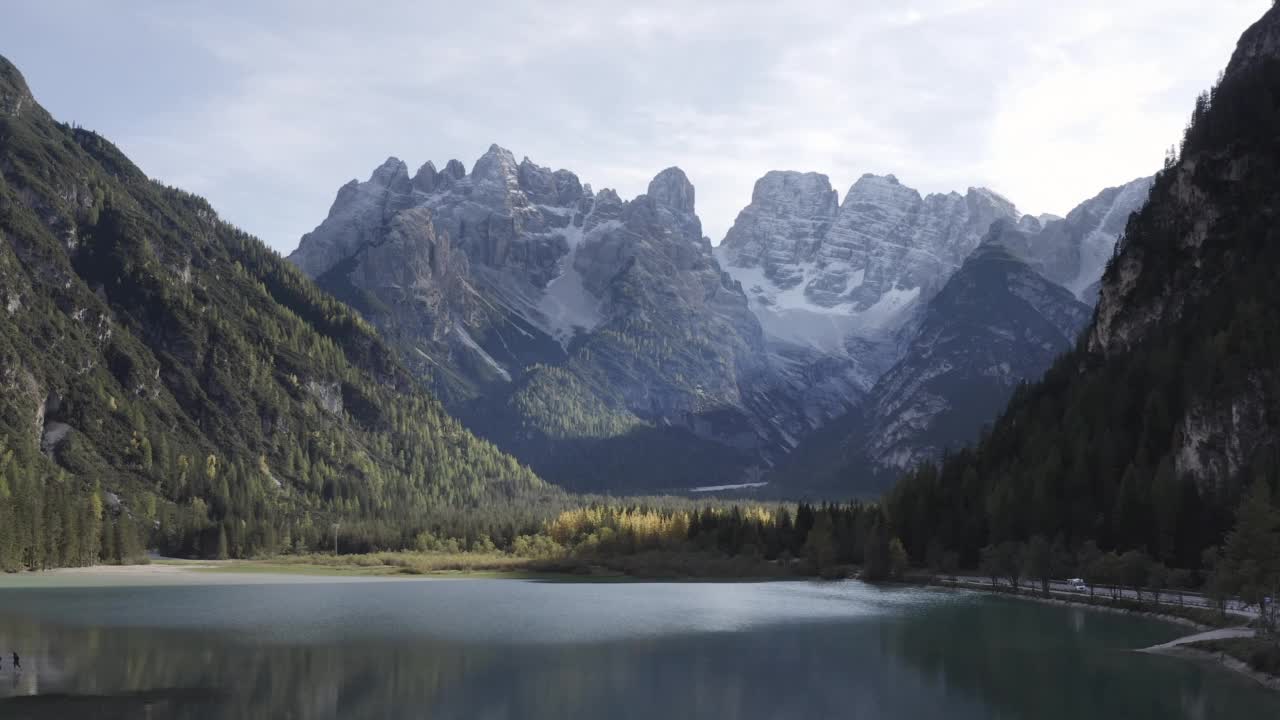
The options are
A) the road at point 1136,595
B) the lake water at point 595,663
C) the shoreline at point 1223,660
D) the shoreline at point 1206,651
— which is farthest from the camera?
the road at point 1136,595

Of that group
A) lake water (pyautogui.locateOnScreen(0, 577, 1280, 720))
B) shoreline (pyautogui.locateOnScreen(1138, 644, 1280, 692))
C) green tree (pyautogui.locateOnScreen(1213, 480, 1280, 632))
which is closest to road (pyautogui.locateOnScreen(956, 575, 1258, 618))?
lake water (pyautogui.locateOnScreen(0, 577, 1280, 720))

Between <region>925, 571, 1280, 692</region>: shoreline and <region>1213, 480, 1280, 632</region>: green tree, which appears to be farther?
<region>1213, 480, 1280, 632</region>: green tree

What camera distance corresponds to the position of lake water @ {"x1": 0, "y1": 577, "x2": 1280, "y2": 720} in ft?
245

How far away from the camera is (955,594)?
172 metres

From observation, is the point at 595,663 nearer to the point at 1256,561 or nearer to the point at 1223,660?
the point at 1223,660

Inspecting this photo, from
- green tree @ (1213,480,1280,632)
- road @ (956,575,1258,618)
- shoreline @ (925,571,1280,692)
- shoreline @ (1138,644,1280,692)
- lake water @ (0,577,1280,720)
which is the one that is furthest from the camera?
road @ (956,575,1258,618)

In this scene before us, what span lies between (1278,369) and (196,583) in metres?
163

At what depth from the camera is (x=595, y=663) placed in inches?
3679

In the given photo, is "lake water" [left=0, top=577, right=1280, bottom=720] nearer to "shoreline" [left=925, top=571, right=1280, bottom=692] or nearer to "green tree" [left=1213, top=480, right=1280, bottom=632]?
"shoreline" [left=925, top=571, right=1280, bottom=692]

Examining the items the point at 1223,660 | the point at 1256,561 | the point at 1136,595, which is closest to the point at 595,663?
the point at 1223,660

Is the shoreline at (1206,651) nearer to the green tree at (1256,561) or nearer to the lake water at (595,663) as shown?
the lake water at (595,663)

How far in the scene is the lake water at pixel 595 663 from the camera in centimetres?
7475

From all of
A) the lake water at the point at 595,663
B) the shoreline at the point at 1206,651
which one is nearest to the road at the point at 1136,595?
the shoreline at the point at 1206,651

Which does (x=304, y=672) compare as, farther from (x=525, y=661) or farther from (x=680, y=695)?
(x=680, y=695)
